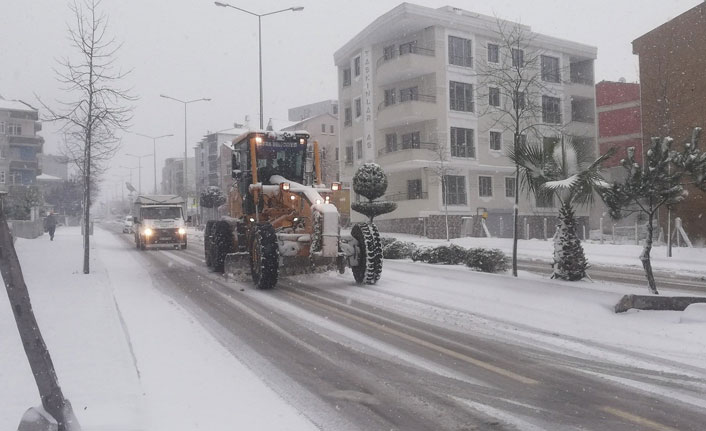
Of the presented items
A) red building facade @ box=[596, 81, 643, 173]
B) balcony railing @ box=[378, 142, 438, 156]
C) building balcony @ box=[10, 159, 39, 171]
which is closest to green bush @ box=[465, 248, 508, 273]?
balcony railing @ box=[378, 142, 438, 156]

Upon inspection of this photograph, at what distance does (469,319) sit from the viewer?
353 inches

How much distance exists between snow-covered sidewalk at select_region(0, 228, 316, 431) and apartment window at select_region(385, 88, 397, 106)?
2751 cm

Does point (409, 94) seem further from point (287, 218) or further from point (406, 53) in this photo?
point (287, 218)

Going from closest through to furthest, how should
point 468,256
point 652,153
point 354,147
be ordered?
point 652,153 < point 468,256 < point 354,147

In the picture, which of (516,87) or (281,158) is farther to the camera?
(516,87)

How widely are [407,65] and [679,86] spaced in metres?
13.5

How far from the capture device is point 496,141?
36.5m

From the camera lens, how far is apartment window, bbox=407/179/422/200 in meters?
34.1

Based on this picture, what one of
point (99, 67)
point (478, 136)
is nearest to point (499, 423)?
point (99, 67)

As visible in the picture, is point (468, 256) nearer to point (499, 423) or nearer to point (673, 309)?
point (673, 309)

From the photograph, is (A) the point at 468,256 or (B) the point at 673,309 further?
(A) the point at 468,256

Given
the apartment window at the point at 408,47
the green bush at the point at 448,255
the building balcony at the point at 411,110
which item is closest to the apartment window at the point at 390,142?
the building balcony at the point at 411,110

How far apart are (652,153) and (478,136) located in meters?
25.4

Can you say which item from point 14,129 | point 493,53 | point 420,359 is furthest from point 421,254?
point 14,129
